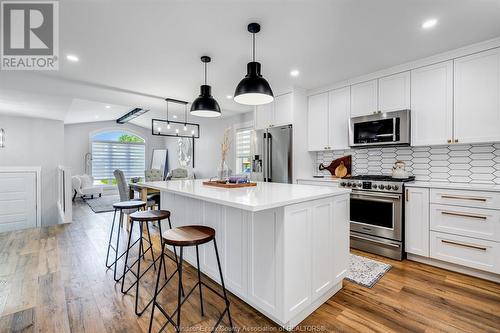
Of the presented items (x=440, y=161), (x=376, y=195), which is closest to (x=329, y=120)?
(x=376, y=195)

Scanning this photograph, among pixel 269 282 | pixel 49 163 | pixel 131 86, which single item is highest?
pixel 131 86

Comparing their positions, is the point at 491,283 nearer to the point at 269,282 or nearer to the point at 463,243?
the point at 463,243

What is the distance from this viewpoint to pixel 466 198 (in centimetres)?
234

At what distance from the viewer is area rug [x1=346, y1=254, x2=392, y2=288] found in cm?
227

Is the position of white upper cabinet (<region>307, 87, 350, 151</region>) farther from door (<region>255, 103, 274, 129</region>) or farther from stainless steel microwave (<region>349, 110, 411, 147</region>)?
door (<region>255, 103, 274, 129</region>)

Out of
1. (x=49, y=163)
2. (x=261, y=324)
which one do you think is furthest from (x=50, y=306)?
(x=49, y=163)

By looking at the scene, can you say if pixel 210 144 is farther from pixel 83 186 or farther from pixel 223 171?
pixel 83 186

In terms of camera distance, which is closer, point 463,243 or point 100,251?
point 463,243

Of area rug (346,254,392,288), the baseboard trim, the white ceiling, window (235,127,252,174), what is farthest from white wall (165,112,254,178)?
the baseboard trim

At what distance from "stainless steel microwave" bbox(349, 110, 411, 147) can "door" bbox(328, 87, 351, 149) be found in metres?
0.17

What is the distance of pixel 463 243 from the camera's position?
2.38 m

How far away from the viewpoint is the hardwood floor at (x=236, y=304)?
166 centimetres

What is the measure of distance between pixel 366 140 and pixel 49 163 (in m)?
6.81

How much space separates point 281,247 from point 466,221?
7.15ft
